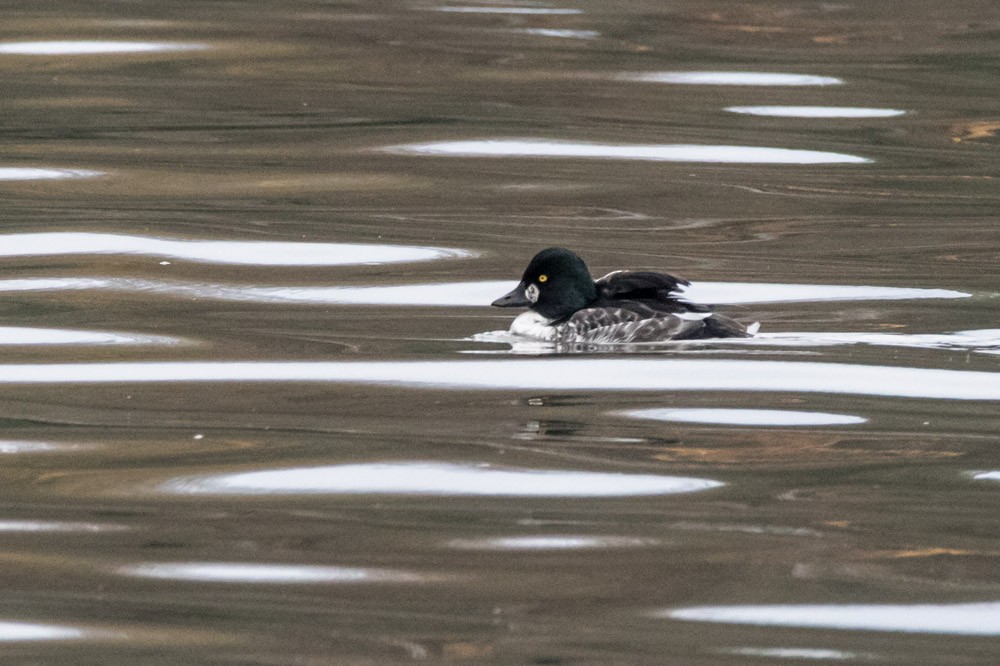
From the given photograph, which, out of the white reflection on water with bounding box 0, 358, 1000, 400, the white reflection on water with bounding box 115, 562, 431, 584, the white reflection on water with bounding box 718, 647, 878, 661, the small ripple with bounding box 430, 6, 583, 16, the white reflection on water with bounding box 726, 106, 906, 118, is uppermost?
the small ripple with bounding box 430, 6, 583, 16

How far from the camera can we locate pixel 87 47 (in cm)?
1044

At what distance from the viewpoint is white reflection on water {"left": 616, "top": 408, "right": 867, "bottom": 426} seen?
17.4 ft

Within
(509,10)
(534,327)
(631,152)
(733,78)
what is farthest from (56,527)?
(509,10)

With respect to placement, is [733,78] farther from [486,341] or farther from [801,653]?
[801,653]

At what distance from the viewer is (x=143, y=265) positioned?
743 cm

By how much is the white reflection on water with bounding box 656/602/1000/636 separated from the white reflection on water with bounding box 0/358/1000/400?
1801 millimetres

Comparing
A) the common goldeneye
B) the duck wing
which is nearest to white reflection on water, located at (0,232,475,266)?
the common goldeneye

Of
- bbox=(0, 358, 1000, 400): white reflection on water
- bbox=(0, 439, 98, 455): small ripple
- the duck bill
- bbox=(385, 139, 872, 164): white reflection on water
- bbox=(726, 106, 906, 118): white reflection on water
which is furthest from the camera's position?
bbox=(726, 106, 906, 118): white reflection on water

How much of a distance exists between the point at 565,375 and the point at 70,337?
5.59 feet

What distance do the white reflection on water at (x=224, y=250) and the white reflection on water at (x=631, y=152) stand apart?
56.2 inches

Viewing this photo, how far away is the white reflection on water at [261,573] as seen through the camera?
13.2 feet

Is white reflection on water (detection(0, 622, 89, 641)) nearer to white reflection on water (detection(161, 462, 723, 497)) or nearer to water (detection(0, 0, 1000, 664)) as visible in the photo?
water (detection(0, 0, 1000, 664))

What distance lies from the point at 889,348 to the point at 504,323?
1394mm

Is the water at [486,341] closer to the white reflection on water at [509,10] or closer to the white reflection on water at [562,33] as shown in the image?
the white reflection on water at [509,10]
